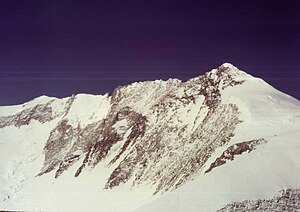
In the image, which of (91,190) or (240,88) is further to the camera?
(91,190)

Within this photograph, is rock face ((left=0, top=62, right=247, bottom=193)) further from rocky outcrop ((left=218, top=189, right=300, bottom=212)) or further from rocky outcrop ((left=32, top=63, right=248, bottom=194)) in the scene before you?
rocky outcrop ((left=218, top=189, right=300, bottom=212))

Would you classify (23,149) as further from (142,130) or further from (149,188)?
(149,188)

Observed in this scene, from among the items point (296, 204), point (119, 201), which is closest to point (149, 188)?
point (119, 201)

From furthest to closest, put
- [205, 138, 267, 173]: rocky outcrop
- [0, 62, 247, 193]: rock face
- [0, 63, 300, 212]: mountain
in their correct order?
[0, 62, 247, 193]: rock face
[205, 138, 267, 173]: rocky outcrop
[0, 63, 300, 212]: mountain

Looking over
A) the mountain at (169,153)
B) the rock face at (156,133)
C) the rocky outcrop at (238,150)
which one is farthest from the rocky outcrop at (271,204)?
the rock face at (156,133)

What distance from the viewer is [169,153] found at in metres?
120

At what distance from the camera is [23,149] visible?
639ft

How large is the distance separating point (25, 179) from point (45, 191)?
73.2ft

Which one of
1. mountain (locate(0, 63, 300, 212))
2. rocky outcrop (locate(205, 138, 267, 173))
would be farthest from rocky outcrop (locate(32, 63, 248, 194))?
rocky outcrop (locate(205, 138, 267, 173))

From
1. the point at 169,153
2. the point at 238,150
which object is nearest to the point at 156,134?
the point at 169,153

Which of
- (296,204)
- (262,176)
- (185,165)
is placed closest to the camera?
(296,204)

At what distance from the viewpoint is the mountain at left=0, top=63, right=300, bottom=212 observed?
2477 inches

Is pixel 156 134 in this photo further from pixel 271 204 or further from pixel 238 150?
pixel 271 204

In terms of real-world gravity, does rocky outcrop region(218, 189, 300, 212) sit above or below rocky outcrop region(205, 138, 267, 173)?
below
